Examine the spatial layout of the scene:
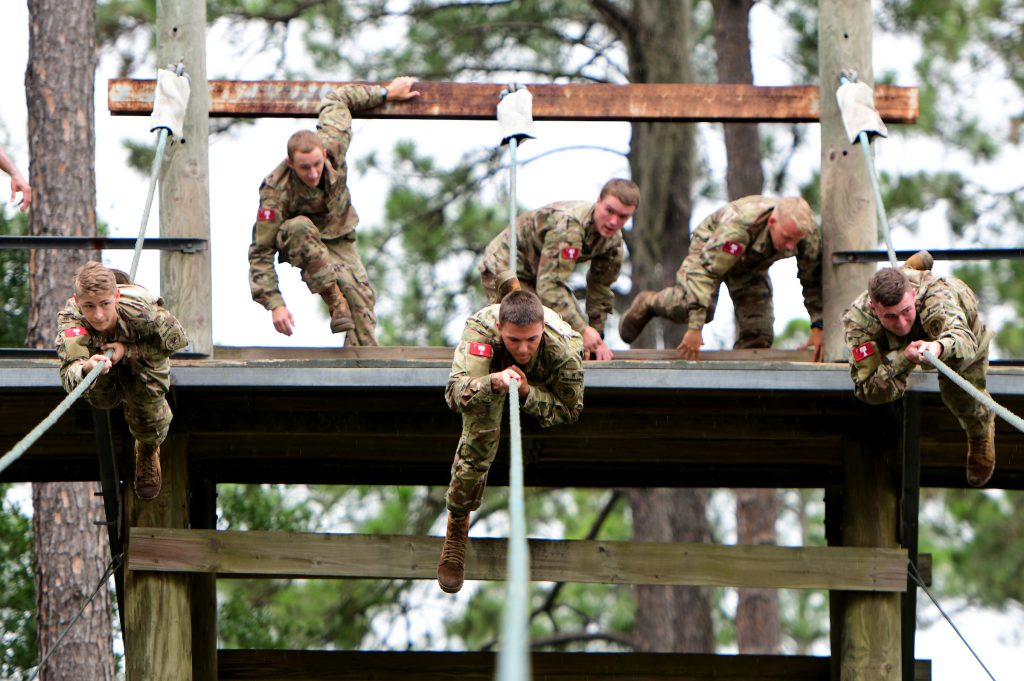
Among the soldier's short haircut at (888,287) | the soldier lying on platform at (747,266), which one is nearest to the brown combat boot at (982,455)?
the soldier's short haircut at (888,287)

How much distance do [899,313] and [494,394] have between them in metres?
1.69

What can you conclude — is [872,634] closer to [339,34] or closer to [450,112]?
[450,112]

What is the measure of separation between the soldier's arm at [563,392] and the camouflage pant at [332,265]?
8.10 ft

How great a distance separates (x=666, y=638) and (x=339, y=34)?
7230 millimetres

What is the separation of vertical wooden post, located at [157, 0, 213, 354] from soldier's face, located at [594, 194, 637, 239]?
6.62ft

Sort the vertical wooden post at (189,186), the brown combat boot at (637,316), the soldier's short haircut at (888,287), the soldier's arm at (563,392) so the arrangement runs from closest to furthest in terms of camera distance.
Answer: the soldier's short haircut at (888,287), the soldier's arm at (563,392), the vertical wooden post at (189,186), the brown combat boot at (637,316)

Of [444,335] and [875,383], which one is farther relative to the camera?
[444,335]

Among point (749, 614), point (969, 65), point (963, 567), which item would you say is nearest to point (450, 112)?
point (749, 614)

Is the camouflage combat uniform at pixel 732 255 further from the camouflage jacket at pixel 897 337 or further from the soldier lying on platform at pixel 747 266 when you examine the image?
the camouflage jacket at pixel 897 337

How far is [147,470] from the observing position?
755 centimetres

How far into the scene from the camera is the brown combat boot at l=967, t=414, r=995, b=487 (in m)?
7.43

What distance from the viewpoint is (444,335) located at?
59.6ft

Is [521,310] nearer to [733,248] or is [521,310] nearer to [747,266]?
[733,248]

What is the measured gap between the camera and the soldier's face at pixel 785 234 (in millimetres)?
8469
